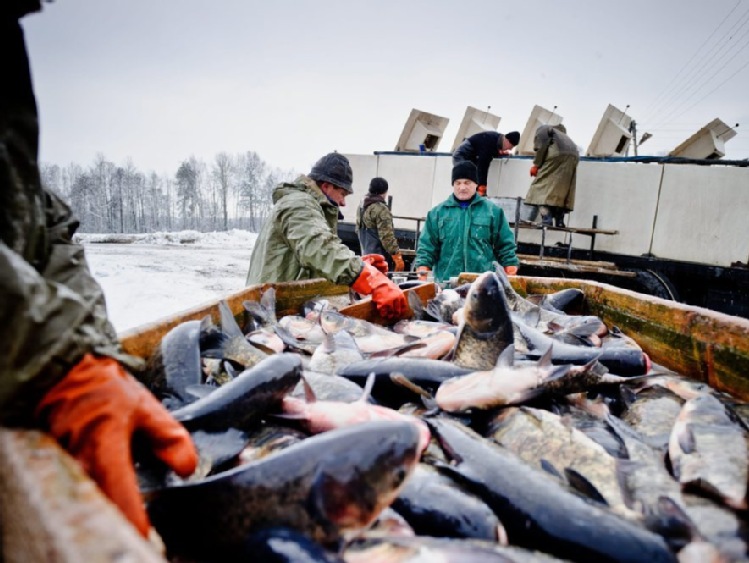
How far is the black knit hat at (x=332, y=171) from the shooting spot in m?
4.27

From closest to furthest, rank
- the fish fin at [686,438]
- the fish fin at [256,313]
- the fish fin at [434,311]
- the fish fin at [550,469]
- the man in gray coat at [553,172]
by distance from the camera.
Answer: the fish fin at [550,469] → the fish fin at [686,438] → the fish fin at [256,313] → the fish fin at [434,311] → the man in gray coat at [553,172]

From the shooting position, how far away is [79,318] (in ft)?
3.60

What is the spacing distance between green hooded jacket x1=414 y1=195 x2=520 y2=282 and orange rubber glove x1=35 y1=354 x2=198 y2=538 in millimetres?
4755

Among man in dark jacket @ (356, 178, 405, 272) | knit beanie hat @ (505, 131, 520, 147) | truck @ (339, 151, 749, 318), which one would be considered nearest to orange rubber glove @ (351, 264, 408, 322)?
man in dark jacket @ (356, 178, 405, 272)

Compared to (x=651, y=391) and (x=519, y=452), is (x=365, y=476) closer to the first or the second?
(x=519, y=452)

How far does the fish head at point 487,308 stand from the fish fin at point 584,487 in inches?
42.5

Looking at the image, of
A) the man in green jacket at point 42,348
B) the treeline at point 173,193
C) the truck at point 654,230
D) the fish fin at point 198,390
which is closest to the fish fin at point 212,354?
the fish fin at point 198,390

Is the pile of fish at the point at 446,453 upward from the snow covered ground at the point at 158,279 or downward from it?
upward

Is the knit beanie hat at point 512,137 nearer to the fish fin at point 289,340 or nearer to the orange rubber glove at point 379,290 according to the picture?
the orange rubber glove at point 379,290

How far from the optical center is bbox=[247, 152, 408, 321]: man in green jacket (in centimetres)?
355

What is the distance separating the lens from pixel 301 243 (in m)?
3.69

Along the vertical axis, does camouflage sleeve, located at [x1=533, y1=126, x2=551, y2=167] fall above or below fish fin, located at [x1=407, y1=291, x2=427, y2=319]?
above

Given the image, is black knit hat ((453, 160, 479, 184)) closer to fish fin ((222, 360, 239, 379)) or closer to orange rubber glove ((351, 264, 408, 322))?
orange rubber glove ((351, 264, 408, 322))

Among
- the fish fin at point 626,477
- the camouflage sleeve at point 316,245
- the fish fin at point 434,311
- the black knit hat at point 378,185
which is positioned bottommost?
the fish fin at point 626,477
